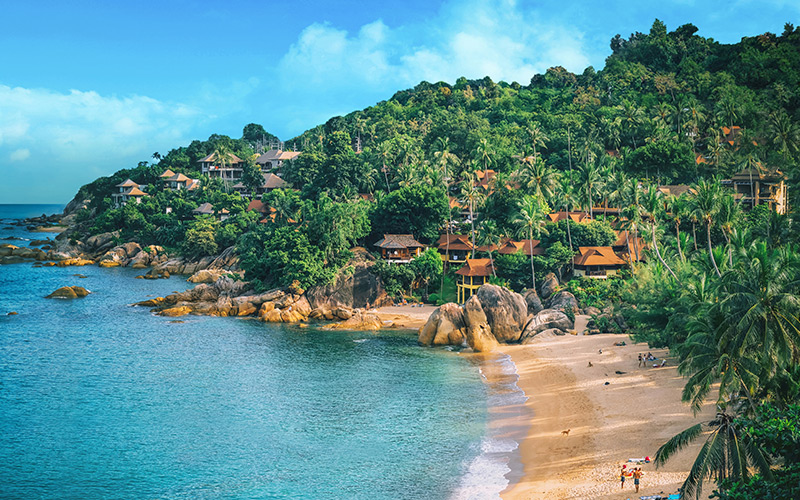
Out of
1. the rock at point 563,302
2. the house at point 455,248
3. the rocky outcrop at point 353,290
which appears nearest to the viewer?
the rock at point 563,302

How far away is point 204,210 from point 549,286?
247 feet

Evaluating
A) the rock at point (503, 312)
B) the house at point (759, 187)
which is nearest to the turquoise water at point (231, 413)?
the rock at point (503, 312)

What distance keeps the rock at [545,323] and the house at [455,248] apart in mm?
22156

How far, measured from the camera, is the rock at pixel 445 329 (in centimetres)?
6031

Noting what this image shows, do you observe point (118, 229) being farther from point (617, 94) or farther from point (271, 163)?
point (617, 94)

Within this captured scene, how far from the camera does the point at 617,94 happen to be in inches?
5605

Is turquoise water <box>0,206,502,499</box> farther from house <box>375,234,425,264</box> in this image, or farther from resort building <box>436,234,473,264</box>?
resort building <box>436,234,473,264</box>

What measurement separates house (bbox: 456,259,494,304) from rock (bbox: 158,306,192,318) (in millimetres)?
31527

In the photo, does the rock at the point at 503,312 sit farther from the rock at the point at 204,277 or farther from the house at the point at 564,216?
the rock at the point at 204,277

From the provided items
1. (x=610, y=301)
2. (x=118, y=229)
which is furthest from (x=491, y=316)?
(x=118, y=229)

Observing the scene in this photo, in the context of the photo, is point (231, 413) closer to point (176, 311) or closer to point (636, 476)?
point (636, 476)

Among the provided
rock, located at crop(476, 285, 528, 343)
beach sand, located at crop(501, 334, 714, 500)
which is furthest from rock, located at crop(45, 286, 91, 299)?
beach sand, located at crop(501, 334, 714, 500)

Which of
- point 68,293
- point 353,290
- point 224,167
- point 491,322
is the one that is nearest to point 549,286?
point 491,322

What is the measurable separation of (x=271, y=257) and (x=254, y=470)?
146 feet
